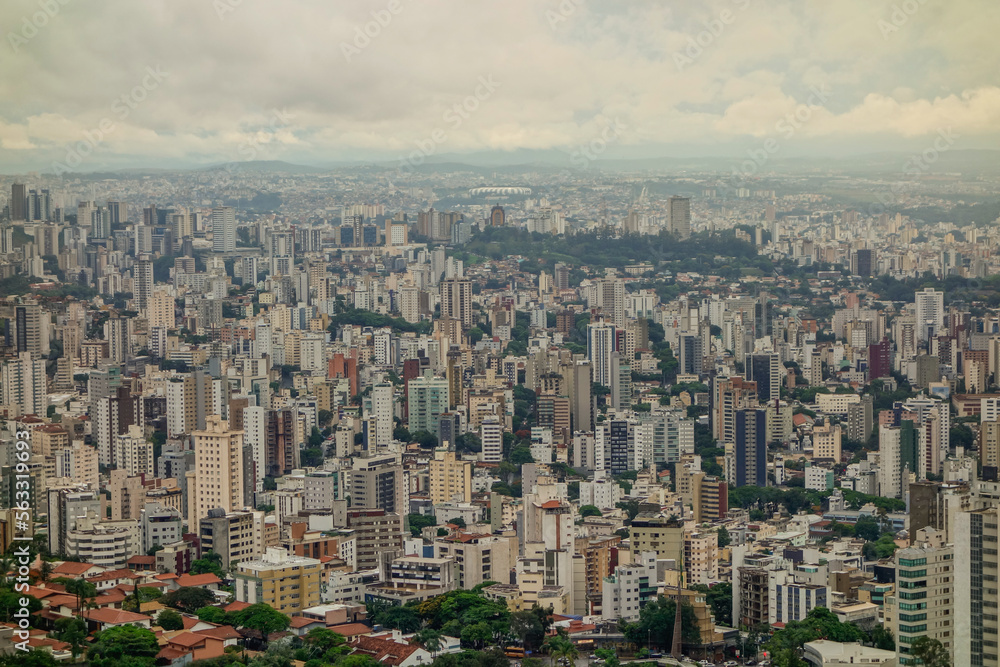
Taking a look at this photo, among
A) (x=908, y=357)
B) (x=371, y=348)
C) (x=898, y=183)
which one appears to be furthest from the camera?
(x=898, y=183)

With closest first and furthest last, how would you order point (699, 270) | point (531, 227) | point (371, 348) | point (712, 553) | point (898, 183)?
point (712, 553)
point (371, 348)
point (898, 183)
point (699, 270)
point (531, 227)

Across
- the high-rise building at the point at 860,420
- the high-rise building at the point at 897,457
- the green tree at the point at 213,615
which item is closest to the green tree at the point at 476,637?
the green tree at the point at 213,615

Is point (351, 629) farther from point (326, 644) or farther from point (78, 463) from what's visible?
point (78, 463)

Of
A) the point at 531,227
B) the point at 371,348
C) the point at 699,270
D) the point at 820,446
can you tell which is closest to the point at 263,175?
the point at 531,227

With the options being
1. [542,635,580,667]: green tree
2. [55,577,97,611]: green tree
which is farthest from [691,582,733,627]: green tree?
[55,577,97,611]: green tree

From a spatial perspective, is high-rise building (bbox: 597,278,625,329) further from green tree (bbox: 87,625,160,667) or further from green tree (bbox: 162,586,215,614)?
green tree (bbox: 87,625,160,667)

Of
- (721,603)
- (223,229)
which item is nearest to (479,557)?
(721,603)

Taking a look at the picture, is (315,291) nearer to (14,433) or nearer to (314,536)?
(14,433)
